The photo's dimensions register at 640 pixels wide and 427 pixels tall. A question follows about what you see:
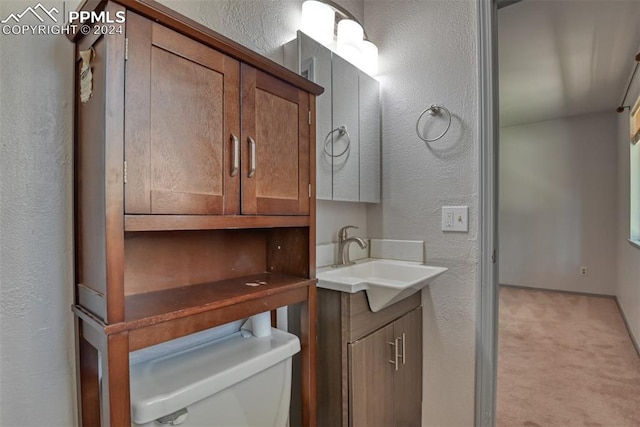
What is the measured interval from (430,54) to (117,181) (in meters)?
1.53

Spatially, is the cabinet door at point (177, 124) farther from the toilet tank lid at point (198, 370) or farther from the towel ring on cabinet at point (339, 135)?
A: the towel ring on cabinet at point (339, 135)

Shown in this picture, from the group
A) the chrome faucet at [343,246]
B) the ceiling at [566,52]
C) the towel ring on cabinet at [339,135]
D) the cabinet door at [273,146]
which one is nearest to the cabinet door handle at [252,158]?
the cabinet door at [273,146]

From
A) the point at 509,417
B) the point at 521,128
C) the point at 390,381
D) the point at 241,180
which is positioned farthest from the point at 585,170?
the point at 241,180

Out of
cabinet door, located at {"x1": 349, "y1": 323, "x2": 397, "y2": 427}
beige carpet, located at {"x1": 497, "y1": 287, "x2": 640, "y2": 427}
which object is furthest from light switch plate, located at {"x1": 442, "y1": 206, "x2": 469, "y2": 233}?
beige carpet, located at {"x1": 497, "y1": 287, "x2": 640, "y2": 427}

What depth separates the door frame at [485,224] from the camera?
148cm

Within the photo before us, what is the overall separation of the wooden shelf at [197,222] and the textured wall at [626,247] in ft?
10.3

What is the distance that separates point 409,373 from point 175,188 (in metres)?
1.28

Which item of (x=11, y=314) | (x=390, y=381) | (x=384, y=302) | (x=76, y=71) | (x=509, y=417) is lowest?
(x=509, y=417)

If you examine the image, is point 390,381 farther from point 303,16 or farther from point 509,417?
point 303,16

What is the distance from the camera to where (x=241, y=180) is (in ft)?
2.91

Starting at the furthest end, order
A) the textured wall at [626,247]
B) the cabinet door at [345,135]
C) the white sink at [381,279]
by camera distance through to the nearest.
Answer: the textured wall at [626,247] → the cabinet door at [345,135] → the white sink at [381,279]

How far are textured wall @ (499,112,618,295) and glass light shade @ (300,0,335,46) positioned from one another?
415 cm

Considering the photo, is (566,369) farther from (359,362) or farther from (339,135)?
(339,135)

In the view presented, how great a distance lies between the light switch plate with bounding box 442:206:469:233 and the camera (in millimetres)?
1517
